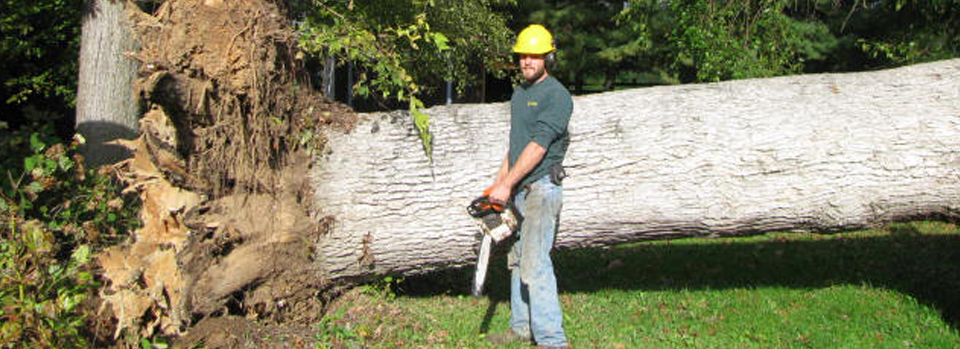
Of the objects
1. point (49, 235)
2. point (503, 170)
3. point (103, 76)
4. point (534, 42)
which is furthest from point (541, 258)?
point (103, 76)

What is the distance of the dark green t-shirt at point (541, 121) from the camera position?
431cm

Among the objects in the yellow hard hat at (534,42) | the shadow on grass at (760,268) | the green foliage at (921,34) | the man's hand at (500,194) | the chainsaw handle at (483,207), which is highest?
the green foliage at (921,34)

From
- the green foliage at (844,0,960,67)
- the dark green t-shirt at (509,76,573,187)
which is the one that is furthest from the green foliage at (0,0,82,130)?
the green foliage at (844,0,960,67)

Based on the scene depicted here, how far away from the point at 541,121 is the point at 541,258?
0.77 metres

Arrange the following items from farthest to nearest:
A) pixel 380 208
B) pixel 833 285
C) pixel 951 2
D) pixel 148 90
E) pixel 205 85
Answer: pixel 951 2 < pixel 833 285 < pixel 380 208 < pixel 205 85 < pixel 148 90

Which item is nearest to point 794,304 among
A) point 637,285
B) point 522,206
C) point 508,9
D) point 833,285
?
point 833,285

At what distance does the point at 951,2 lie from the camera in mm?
8555

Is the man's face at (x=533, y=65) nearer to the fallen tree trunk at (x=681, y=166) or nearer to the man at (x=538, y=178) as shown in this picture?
the man at (x=538, y=178)

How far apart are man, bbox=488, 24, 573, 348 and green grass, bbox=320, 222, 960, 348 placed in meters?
0.56

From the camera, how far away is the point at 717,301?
5805mm

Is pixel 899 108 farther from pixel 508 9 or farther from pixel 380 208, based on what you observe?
pixel 508 9

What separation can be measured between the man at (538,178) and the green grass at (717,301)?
0.56 metres

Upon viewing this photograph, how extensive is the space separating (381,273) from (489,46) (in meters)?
4.20

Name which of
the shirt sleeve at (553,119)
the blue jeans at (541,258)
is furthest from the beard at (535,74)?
the blue jeans at (541,258)
